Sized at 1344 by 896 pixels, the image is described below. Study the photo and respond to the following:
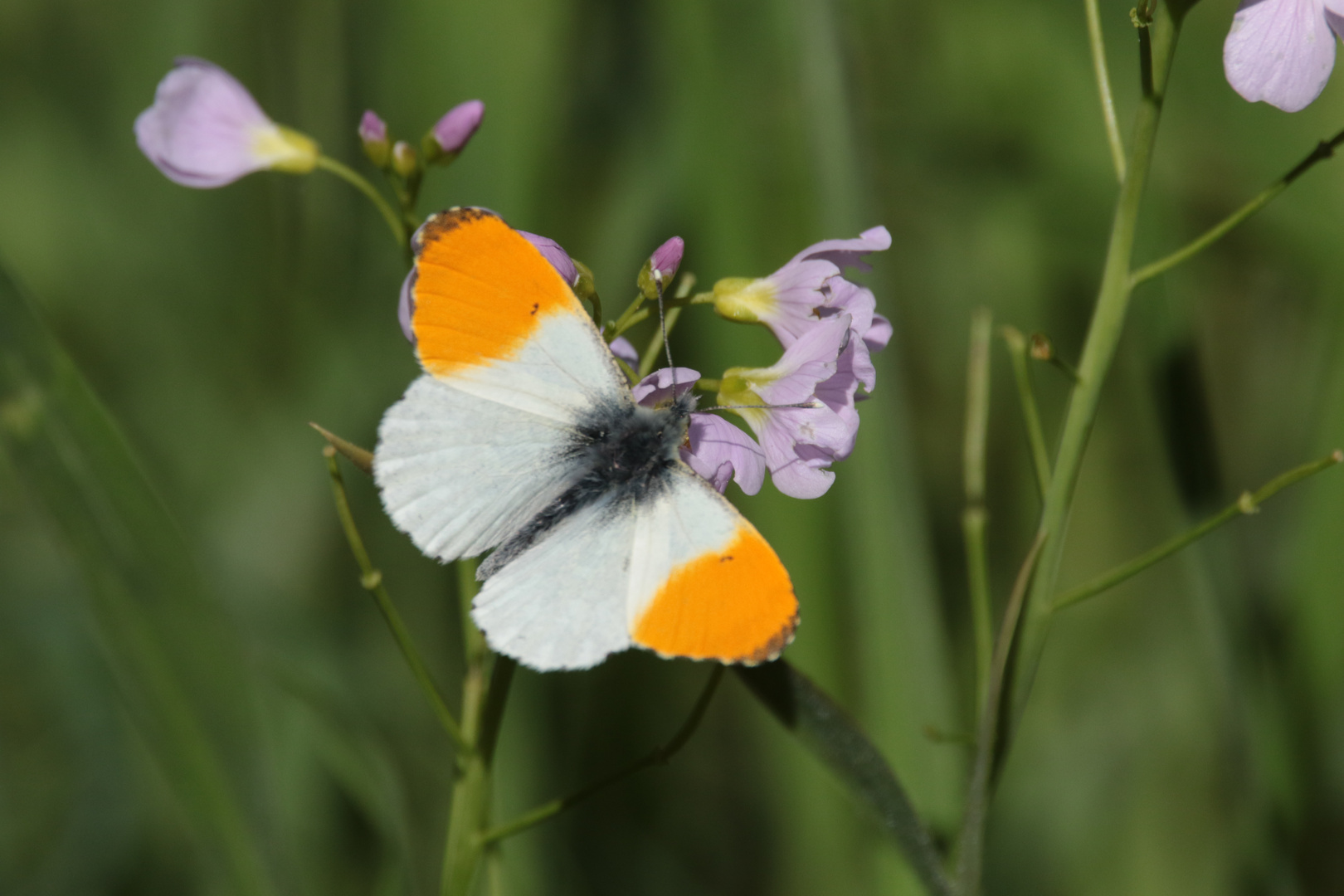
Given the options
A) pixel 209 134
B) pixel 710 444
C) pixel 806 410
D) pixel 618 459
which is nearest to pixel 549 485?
pixel 618 459

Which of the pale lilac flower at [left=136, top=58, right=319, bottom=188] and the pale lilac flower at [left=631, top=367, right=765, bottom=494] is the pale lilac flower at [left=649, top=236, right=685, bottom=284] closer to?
the pale lilac flower at [left=631, top=367, right=765, bottom=494]

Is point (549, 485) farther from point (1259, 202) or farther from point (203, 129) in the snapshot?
point (1259, 202)

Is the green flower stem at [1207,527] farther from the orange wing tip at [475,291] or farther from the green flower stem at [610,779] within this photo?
the orange wing tip at [475,291]

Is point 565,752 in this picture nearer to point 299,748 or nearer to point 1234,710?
point 299,748

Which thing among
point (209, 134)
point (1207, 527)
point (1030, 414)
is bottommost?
point (1207, 527)

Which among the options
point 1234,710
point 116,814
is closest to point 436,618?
point 116,814

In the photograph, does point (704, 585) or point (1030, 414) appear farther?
point (1030, 414)

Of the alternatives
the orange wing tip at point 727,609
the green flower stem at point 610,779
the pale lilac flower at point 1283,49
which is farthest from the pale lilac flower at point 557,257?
the pale lilac flower at point 1283,49
